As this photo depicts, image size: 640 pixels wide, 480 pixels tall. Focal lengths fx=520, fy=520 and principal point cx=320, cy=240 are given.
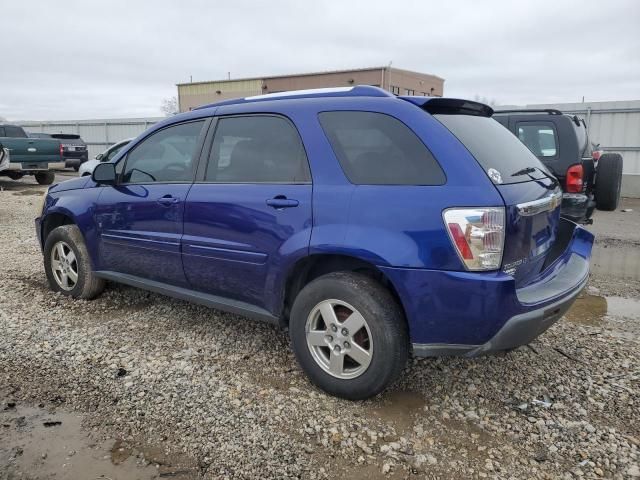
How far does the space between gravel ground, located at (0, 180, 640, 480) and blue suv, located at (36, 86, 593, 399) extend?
34cm

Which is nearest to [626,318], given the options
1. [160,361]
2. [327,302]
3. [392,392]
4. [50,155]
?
[392,392]

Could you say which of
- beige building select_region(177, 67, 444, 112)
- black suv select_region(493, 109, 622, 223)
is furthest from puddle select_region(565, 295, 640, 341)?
beige building select_region(177, 67, 444, 112)

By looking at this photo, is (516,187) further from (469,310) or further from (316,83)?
(316,83)

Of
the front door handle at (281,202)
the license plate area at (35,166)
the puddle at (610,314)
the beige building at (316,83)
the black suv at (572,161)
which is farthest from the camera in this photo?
the beige building at (316,83)

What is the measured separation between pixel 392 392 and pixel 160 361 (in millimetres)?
1603

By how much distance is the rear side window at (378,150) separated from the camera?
2.80 metres

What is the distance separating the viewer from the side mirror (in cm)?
421

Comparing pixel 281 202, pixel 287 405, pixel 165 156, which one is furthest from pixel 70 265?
pixel 287 405

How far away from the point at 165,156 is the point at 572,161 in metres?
Result: 5.24

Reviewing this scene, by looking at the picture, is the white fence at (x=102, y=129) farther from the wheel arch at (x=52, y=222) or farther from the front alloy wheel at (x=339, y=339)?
the front alloy wheel at (x=339, y=339)

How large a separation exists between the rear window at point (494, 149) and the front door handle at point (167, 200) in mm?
1934

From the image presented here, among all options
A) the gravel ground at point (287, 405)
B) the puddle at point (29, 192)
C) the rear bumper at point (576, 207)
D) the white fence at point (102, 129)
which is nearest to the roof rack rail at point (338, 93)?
the gravel ground at point (287, 405)

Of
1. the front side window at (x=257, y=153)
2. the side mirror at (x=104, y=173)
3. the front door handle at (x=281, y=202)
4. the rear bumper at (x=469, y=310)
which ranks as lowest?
the rear bumper at (x=469, y=310)

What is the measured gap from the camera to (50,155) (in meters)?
15.0
